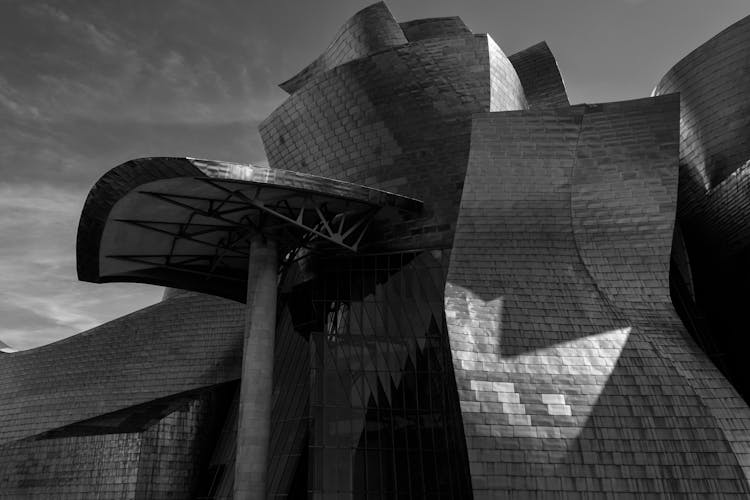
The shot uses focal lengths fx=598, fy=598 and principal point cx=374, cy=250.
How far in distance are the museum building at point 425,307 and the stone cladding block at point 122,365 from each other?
0.39 feet

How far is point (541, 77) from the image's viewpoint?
32.6 meters

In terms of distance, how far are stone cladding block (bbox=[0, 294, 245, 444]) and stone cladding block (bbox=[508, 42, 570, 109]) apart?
62.8 feet

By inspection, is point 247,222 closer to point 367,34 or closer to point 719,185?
point 367,34

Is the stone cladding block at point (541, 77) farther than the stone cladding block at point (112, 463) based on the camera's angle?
Yes

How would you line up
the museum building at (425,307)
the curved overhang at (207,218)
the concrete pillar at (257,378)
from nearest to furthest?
the museum building at (425,307) < the curved overhang at (207,218) < the concrete pillar at (257,378)

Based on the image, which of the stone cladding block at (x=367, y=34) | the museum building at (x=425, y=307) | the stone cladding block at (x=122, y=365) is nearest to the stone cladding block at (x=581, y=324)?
the museum building at (x=425, y=307)

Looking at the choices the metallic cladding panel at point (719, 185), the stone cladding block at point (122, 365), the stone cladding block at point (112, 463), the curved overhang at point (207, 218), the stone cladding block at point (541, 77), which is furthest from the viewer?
the stone cladding block at point (541, 77)

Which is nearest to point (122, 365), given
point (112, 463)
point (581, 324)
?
point (112, 463)

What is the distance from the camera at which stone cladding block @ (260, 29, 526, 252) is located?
22.3 m

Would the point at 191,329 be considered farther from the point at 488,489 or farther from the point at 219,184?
the point at 488,489

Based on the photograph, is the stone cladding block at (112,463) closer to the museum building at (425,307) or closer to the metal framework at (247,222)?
the museum building at (425,307)

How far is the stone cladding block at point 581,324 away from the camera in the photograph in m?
13.0

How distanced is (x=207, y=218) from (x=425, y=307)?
7976 millimetres

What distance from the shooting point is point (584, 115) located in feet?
64.8
